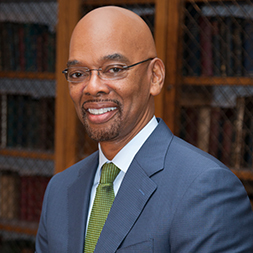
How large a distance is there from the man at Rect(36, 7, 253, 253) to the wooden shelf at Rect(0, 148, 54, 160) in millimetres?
1198

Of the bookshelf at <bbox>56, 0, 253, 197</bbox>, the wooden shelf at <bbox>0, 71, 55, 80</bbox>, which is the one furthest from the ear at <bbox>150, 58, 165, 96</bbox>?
the wooden shelf at <bbox>0, 71, 55, 80</bbox>

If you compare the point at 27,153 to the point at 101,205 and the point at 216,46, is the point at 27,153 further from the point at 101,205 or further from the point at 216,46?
the point at 101,205

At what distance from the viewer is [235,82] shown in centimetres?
191

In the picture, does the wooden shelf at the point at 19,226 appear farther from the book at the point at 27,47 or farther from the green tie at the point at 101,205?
the green tie at the point at 101,205

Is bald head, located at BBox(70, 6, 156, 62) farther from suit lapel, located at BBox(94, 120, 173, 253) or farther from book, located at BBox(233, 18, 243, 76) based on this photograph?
book, located at BBox(233, 18, 243, 76)

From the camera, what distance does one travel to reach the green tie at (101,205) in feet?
3.29

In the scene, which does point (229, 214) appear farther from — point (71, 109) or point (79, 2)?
point (79, 2)

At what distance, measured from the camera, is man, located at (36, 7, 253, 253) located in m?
0.83

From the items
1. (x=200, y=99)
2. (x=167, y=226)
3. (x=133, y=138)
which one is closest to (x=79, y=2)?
(x=200, y=99)

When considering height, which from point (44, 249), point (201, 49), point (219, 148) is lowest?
point (44, 249)

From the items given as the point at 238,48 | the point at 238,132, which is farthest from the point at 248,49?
the point at 238,132

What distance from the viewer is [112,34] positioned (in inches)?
38.6

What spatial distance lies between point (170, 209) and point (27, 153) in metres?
1.74

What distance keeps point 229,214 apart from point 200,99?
131cm
